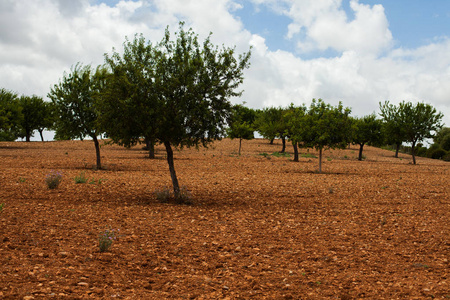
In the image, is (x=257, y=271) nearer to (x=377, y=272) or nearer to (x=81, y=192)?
(x=377, y=272)

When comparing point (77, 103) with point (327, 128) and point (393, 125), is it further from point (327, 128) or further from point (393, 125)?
point (393, 125)

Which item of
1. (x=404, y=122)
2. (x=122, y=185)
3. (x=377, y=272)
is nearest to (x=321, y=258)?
(x=377, y=272)

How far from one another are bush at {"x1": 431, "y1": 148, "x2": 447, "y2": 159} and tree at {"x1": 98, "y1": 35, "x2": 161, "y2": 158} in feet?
224

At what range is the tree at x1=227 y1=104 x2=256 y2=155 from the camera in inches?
593

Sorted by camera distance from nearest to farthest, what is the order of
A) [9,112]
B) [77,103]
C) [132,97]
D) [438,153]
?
[132,97] < [77,103] < [9,112] < [438,153]

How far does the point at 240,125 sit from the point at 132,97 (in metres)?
37.6

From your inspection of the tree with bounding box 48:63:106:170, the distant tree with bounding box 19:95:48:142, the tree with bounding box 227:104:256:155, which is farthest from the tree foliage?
the tree with bounding box 48:63:106:170

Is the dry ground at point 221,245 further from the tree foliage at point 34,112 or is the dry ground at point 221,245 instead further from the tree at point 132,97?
the tree foliage at point 34,112

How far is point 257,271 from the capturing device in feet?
26.3

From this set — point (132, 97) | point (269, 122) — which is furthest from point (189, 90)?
point (269, 122)

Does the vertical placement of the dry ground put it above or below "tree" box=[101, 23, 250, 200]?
below

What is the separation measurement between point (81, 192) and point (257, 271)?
33.7 ft

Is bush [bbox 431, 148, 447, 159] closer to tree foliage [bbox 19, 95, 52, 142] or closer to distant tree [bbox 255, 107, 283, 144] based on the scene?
distant tree [bbox 255, 107, 283, 144]

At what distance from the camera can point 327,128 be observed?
27547mm
